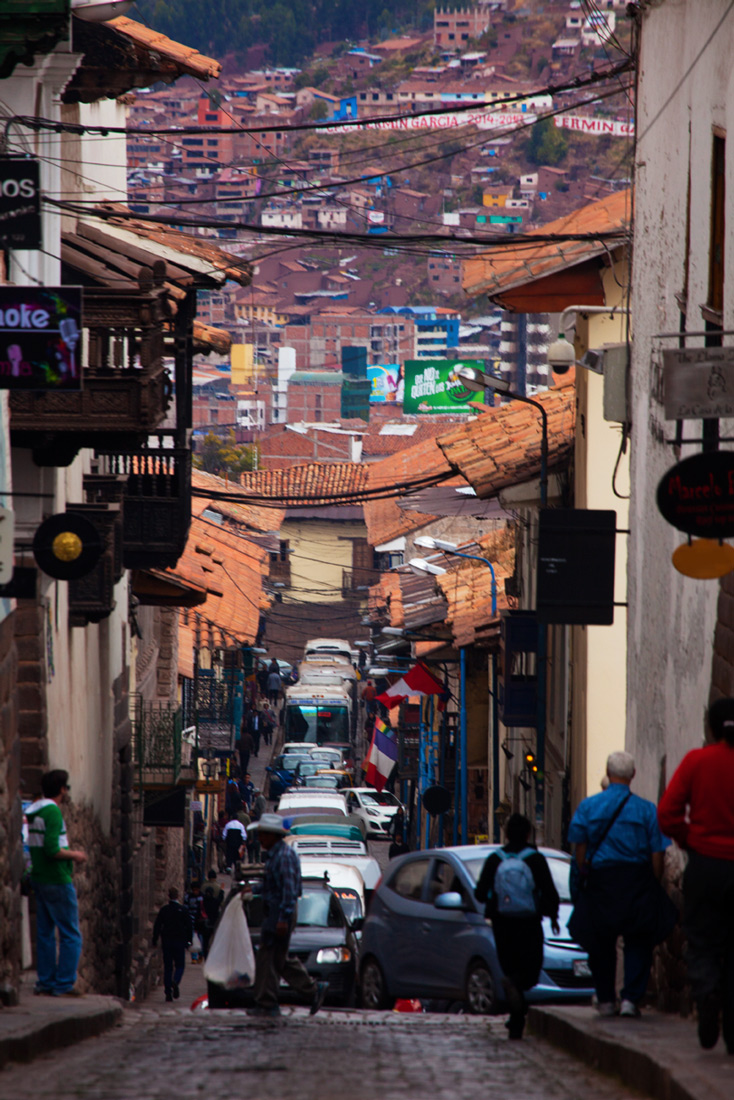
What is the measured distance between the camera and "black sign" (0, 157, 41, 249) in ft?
34.3

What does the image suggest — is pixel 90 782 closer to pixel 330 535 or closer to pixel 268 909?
→ pixel 268 909

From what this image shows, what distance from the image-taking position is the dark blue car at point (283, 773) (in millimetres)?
50281

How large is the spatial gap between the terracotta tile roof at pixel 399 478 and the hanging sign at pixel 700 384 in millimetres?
47038

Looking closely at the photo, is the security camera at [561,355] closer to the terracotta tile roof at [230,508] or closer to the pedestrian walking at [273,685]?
the terracotta tile roof at [230,508]

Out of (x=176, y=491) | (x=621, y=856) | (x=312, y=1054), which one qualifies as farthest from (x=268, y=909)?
(x=176, y=491)

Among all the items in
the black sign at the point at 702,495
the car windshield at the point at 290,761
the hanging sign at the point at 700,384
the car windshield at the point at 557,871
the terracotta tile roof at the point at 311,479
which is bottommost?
the car windshield at the point at 290,761

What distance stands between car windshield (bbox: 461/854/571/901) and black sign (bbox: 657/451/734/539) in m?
5.42

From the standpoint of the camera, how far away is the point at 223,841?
4166cm

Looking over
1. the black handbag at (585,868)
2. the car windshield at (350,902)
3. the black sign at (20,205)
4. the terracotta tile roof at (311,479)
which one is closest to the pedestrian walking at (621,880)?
the black handbag at (585,868)

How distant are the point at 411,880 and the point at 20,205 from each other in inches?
256

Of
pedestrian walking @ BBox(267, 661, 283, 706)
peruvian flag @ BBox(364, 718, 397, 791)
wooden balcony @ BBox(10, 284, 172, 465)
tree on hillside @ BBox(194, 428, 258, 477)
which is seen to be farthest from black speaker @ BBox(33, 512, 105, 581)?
tree on hillside @ BBox(194, 428, 258, 477)

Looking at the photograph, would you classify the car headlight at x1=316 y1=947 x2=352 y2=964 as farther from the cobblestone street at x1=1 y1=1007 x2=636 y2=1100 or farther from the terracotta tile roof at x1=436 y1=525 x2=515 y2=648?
the terracotta tile roof at x1=436 y1=525 x2=515 y2=648

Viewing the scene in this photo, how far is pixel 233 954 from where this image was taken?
481 inches

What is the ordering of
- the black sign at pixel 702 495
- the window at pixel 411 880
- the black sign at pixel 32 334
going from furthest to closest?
the window at pixel 411 880 < the black sign at pixel 32 334 < the black sign at pixel 702 495
